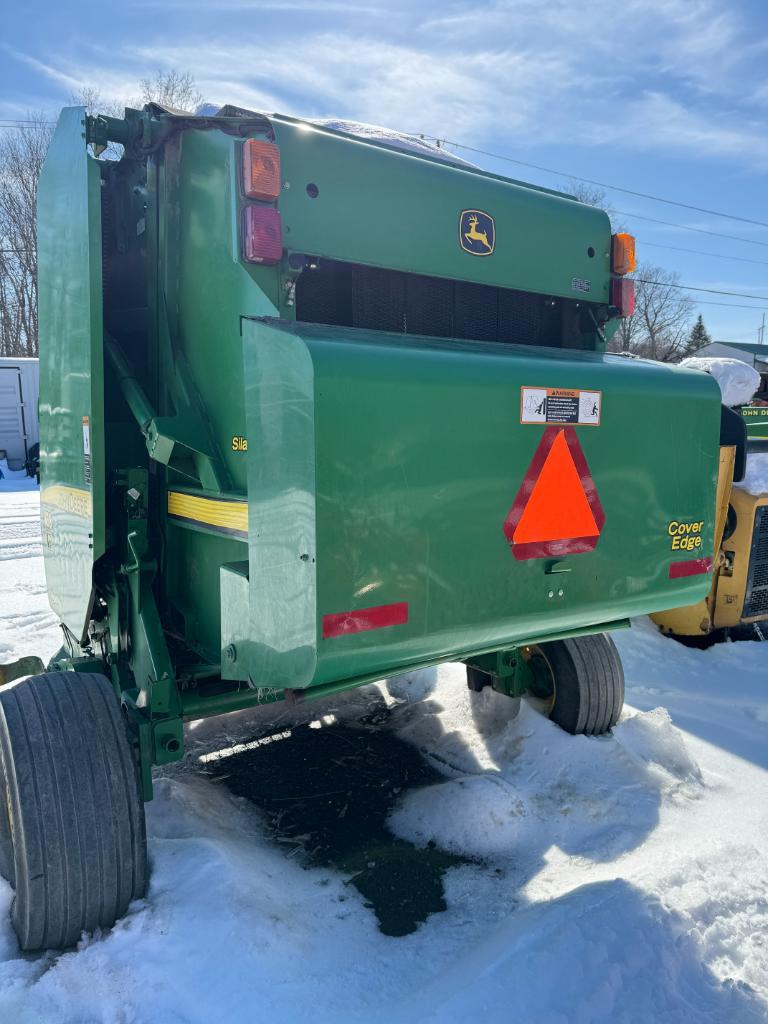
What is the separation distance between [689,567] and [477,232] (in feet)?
5.00

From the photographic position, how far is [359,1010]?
2.31m

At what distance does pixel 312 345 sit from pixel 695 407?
5.14 ft

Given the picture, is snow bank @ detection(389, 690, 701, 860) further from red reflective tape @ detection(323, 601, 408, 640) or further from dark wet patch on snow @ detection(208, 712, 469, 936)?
red reflective tape @ detection(323, 601, 408, 640)

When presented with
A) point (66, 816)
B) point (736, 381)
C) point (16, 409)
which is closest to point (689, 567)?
point (66, 816)

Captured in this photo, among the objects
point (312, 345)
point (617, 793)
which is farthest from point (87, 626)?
point (617, 793)

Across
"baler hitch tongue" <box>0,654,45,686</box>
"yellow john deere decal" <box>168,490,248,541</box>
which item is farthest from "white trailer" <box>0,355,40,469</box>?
"yellow john deere decal" <box>168,490,248,541</box>

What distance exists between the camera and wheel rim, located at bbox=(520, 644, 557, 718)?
416 centimetres

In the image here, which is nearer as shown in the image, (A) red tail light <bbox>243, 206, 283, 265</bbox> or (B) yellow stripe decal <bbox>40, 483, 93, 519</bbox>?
(A) red tail light <bbox>243, 206, 283, 265</bbox>

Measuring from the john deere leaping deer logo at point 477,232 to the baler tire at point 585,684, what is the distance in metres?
1.95

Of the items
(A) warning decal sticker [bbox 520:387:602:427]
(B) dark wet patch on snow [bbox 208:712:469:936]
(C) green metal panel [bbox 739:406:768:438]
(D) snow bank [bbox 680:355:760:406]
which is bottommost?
(B) dark wet patch on snow [bbox 208:712:469:936]

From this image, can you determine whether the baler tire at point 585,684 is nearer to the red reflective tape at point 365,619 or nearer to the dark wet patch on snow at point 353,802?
the dark wet patch on snow at point 353,802

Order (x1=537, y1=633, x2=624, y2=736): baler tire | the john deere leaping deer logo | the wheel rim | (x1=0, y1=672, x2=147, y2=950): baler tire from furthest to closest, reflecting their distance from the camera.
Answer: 1. the wheel rim
2. (x1=537, y1=633, x2=624, y2=736): baler tire
3. the john deere leaping deer logo
4. (x1=0, y1=672, x2=147, y2=950): baler tire

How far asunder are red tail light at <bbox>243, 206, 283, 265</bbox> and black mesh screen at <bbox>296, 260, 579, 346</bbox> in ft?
0.93

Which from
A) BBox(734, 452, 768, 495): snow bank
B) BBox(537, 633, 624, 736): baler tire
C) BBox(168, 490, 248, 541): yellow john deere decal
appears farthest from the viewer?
BBox(734, 452, 768, 495): snow bank
